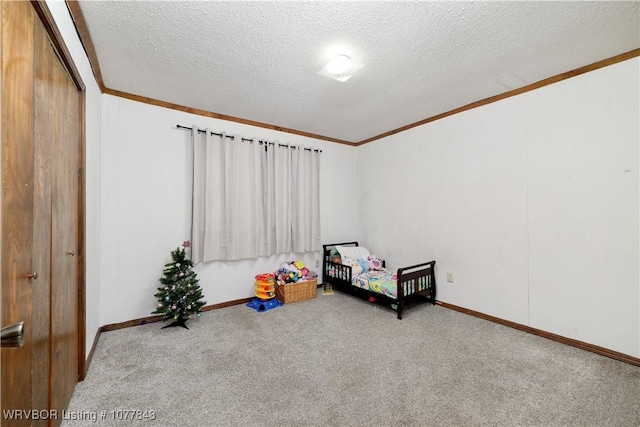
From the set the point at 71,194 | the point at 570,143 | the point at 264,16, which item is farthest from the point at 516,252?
the point at 71,194

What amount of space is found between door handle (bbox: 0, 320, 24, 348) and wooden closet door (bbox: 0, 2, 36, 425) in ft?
0.74

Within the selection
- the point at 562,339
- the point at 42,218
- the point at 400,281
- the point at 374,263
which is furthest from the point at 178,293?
the point at 562,339

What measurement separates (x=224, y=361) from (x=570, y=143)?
355 cm

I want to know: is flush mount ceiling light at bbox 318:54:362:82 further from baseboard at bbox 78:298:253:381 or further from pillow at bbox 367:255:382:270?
baseboard at bbox 78:298:253:381

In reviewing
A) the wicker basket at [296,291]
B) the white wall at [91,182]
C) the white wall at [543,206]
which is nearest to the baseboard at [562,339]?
the white wall at [543,206]

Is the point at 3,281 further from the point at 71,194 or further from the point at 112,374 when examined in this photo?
the point at 112,374

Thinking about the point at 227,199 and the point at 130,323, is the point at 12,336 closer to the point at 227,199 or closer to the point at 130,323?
the point at 130,323

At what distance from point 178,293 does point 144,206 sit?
1.04m

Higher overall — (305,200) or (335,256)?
(305,200)

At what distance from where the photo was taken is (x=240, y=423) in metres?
1.50

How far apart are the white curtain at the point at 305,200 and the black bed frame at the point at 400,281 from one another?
1.19 feet

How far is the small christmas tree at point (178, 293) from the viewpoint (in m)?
2.67

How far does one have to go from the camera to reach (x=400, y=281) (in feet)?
9.63

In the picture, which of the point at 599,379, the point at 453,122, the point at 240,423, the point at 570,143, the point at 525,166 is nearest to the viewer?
the point at 240,423
